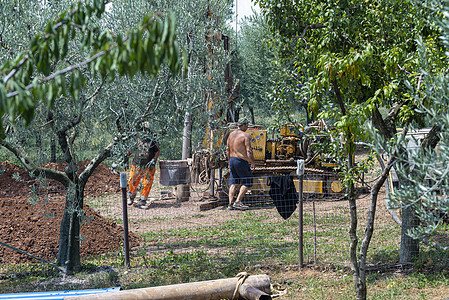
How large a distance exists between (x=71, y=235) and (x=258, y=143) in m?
6.66

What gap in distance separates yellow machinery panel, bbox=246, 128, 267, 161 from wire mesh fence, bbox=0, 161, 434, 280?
1.22 m

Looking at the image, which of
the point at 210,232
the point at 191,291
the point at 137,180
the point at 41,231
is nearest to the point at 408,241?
the point at 191,291

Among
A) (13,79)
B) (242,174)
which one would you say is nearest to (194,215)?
(242,174)

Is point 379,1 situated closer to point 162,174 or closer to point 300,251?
point 300,251

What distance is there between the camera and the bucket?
39.5ft

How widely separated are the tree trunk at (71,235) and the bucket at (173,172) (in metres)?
5.48

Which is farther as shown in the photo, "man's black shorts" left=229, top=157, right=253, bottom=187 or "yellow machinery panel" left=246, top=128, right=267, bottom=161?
"yellow machinery panel" left=246, top=128, right=267, bottom=161

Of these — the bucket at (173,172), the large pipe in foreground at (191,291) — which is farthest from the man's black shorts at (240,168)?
the large pipe in foreground at (191,291)

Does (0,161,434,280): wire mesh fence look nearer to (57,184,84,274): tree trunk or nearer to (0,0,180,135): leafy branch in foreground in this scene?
(57,184,84,274): tree trunk

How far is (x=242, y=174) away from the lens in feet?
34.0

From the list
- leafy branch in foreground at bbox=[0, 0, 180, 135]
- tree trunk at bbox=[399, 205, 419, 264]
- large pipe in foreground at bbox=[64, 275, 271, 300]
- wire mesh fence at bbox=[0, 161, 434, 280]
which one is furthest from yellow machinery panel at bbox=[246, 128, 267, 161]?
leafy branch in foreground at bbox=[0, 0, 180, 135]

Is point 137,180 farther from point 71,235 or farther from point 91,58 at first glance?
point 91,58

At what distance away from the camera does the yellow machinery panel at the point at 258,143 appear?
40.0 ft

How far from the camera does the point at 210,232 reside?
871cm
